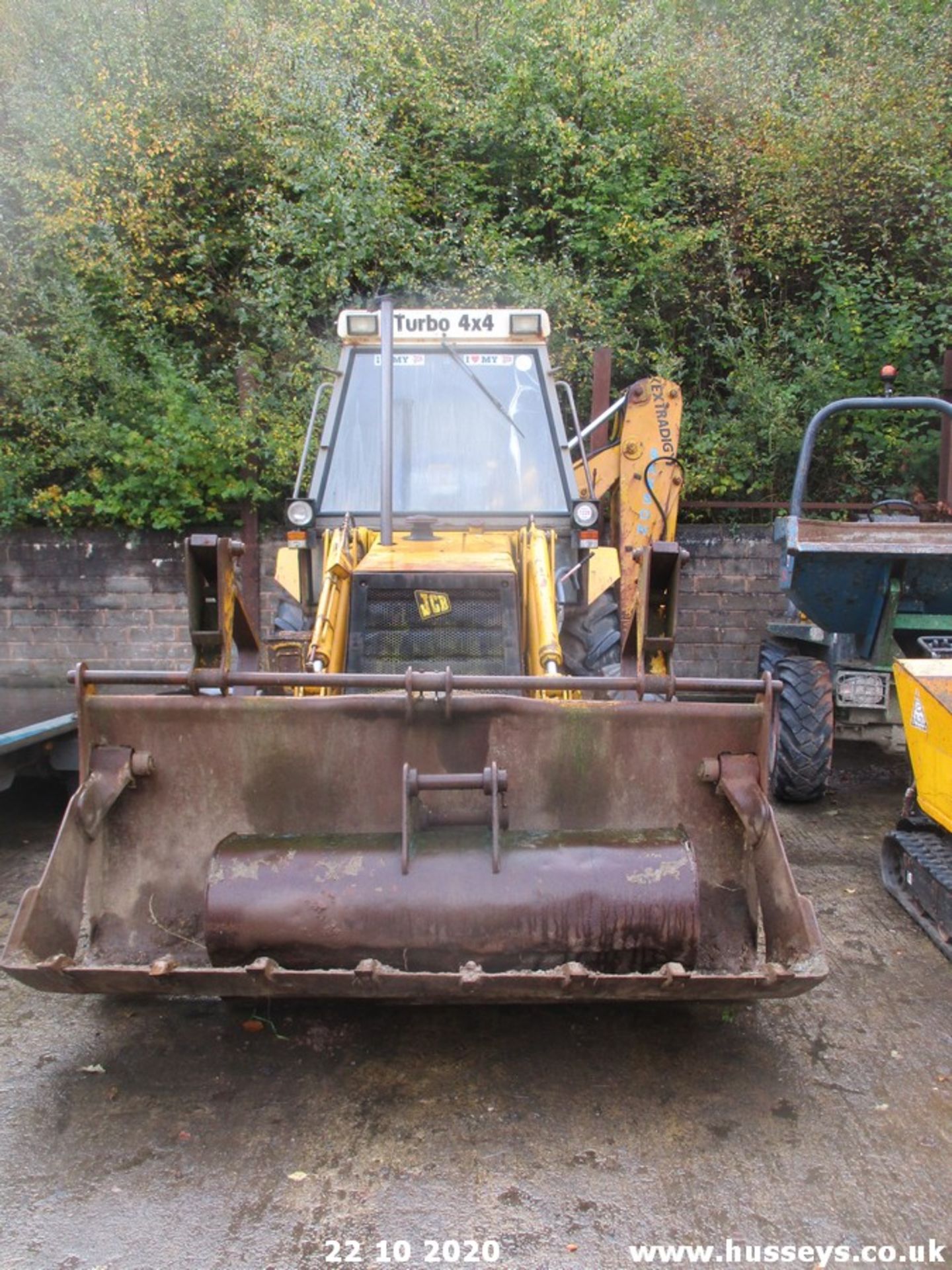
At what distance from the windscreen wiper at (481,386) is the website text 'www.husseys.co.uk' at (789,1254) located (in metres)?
4.09

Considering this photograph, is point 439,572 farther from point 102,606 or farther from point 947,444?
point 947,444

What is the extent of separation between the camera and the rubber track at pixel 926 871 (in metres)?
4.32

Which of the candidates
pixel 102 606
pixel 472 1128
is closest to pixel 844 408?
pixel 472 1128

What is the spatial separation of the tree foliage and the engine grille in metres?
6.51

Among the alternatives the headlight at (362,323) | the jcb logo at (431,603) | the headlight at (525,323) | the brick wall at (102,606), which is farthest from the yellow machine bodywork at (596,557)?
the brick wall at (102,606)

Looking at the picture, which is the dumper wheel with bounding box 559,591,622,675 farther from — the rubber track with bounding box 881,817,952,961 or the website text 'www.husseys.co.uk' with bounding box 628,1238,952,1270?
the website text 'www.husseys.co.uk' with bounding box 628,1238,952,1270

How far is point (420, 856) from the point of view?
10.5 feet

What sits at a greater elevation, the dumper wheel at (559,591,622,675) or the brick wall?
the dumper wheel at (559,591,622,675)

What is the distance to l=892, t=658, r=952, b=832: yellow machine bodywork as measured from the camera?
14.1 feet

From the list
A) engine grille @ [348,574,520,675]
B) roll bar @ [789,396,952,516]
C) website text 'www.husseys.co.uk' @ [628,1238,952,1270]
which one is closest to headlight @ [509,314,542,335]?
engine grille @ [348,574,520,675]

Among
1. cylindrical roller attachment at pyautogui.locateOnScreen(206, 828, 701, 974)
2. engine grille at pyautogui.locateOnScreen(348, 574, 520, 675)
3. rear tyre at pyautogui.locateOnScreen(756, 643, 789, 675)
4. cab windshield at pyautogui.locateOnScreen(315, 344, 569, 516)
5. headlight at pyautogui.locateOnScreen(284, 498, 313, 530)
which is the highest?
cab windshield at pyautogui.locateOnScreen(315, 344, 569, 516)

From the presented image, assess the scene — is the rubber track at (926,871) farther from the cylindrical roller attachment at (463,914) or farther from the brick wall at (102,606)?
the brick wall at (102,606)

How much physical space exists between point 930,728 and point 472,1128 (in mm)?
2793

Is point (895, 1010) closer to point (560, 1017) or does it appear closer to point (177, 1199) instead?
point (560, 1017)
